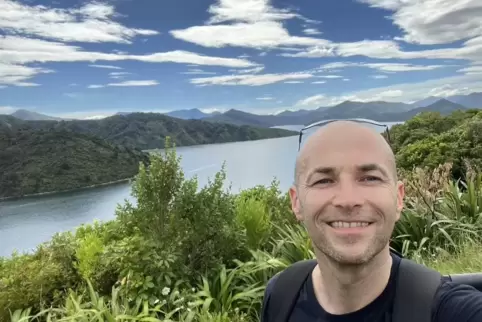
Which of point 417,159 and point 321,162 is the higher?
point 321,162

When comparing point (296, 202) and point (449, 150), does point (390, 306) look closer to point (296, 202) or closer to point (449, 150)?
point (296, 202)

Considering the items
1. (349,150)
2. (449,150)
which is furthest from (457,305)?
(449,150)

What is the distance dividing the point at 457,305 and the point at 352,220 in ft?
0.79

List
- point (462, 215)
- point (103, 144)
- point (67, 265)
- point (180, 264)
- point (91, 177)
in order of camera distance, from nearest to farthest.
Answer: point (180, 264) → point (67, 265) → point (462, 215) → point (91, 177) → point (103, 144)

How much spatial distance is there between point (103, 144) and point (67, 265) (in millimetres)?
39054

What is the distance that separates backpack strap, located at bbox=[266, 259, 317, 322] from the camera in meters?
1.07

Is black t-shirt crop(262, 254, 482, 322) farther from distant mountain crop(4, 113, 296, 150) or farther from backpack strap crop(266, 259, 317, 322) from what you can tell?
distant mountain crop(4, 113, 296, 150)

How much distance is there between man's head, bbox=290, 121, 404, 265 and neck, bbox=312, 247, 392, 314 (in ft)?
0.08

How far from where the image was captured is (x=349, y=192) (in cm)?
96

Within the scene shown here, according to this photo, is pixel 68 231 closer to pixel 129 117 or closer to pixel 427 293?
pixel 427 293

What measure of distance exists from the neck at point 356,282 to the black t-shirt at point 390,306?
0.04 feet

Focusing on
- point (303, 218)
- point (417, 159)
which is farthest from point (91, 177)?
point (303, 218)

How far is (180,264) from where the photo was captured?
3836 millimetres

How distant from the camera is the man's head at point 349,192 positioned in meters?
0.95
